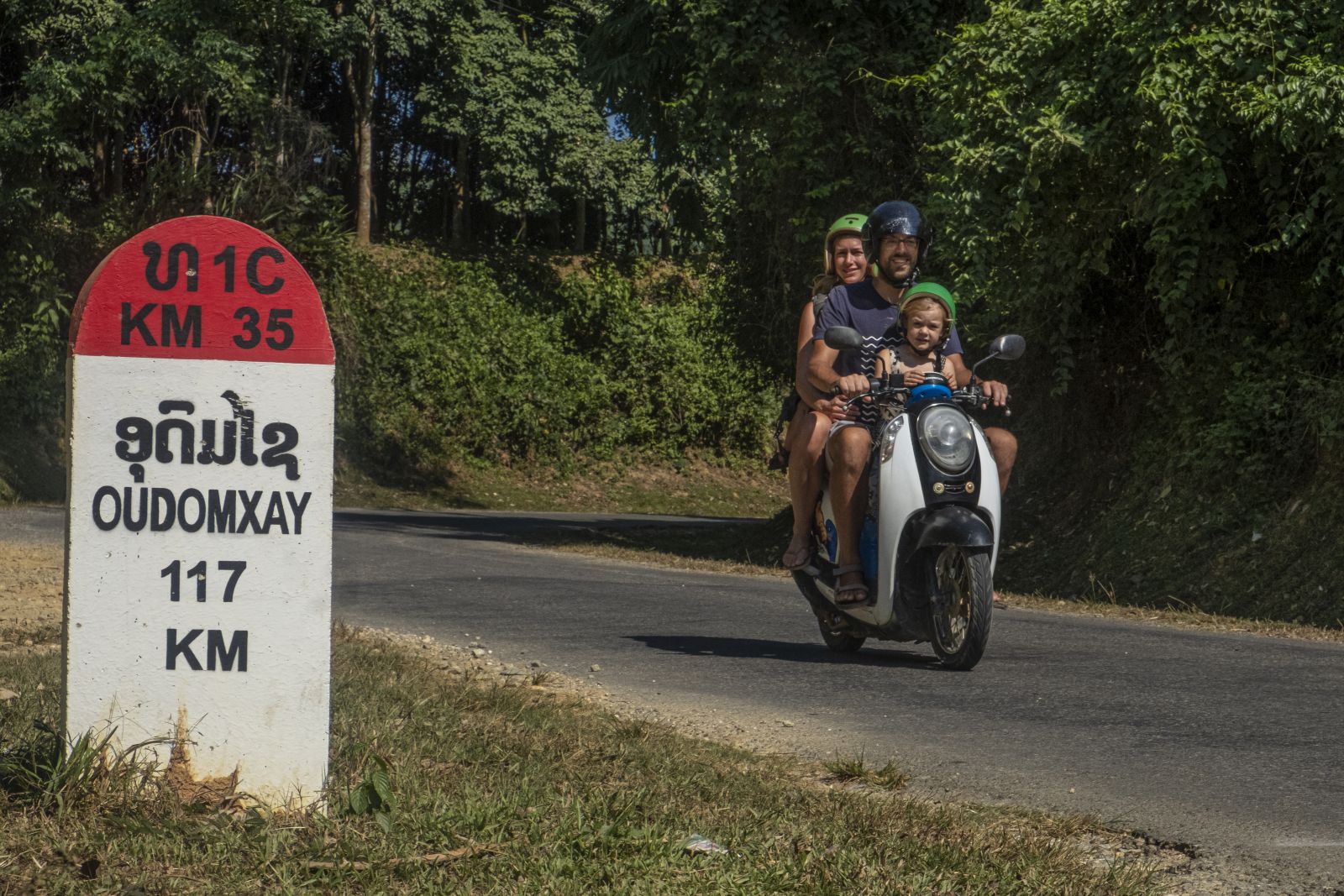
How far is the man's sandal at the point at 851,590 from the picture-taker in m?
7.41

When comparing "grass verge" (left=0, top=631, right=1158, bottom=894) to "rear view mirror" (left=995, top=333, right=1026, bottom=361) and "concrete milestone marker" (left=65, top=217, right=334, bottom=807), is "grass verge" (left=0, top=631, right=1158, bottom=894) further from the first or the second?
"rear view mirror" (left=995, top=333, right=1026, bottom=361)

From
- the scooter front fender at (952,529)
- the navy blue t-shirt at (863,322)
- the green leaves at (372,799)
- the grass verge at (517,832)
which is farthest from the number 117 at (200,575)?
the navy blue t-shirt at (863,322)

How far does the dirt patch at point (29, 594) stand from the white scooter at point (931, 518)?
3565 mm

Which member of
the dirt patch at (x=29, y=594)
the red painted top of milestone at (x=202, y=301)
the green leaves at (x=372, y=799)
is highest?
the red painted top of milestone at (x=202, y=301)

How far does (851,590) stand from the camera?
743cm

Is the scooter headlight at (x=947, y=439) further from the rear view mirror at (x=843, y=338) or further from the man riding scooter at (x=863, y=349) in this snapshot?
the rear view mirror at (x=843, y=338)

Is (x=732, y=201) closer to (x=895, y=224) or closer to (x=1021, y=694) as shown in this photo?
(x=895, y=224)

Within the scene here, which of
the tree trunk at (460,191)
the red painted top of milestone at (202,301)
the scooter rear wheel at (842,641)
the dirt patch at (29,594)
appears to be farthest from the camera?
the tree trunk at (460,191)

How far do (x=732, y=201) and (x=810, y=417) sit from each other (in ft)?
50.1

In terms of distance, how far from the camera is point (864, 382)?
7.32 metres

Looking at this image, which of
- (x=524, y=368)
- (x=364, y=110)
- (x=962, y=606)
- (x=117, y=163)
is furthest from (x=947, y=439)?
(x=364, y=110)

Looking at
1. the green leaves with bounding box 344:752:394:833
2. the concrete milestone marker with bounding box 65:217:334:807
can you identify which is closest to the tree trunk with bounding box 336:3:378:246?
the concrete milestone marker with bounding box 65:217:334:807

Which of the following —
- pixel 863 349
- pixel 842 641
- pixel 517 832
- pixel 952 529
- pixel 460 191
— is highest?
pixel 460 191

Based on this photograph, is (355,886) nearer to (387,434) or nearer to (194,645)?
(194,645)
